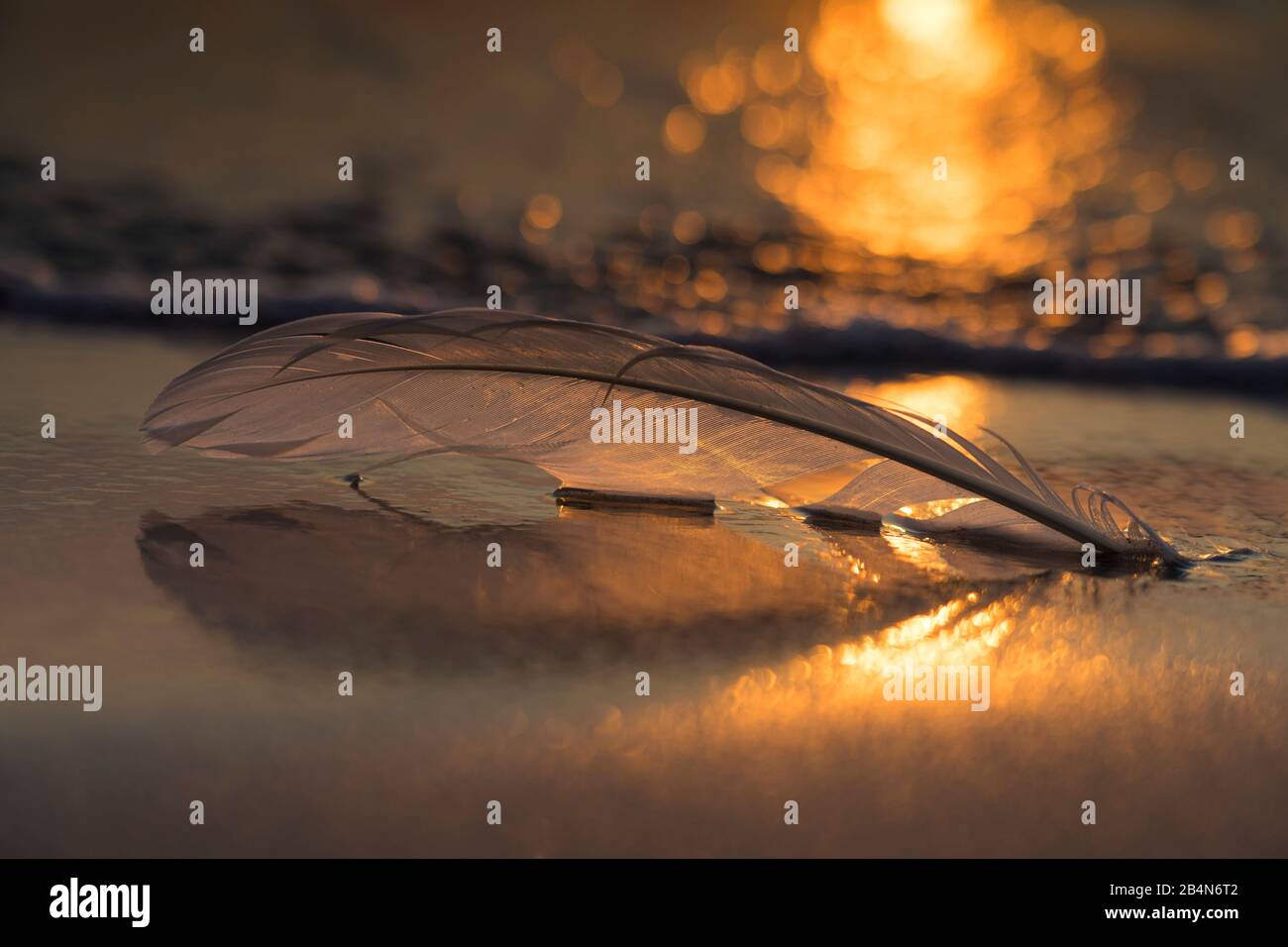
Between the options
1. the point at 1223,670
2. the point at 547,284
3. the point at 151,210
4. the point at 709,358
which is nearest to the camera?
the point at 1223,670

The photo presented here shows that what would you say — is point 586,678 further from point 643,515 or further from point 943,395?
point 943,395

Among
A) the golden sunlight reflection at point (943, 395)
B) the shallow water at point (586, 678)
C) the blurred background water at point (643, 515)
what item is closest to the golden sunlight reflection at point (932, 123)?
the blurred background water at point (643, 515)

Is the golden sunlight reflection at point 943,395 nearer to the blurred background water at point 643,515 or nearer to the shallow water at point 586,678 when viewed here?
the blurred background water at point 643,515

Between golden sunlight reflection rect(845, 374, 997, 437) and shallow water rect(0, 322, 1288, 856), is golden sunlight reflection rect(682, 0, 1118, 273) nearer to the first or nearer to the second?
golden sunlight reflection rect(845, 374, 997, 437)

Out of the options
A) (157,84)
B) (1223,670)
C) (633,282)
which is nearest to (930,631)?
(1223,670)

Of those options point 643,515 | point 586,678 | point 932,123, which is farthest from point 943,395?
point 586,678

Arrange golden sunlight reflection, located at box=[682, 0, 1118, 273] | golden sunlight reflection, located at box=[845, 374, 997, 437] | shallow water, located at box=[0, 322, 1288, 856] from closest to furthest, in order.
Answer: shallow water, located at box=[0, 322, 1288, 856] < golden sunlight reflection, located at box=[845, 374, 997, 437] < golden sunlight reflection, located at box=[682, 0, 1118, 273]

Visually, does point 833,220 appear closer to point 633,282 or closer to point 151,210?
point 633,282

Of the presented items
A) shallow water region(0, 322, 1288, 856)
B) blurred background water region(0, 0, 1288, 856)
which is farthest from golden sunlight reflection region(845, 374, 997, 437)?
shallow water region(0, 322, 1288, 856)
